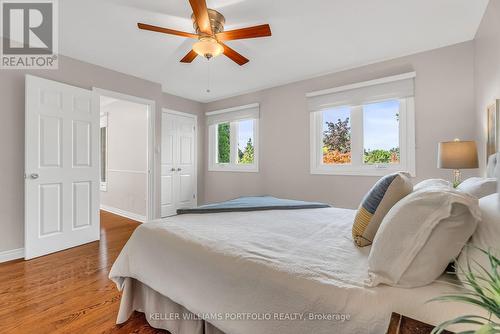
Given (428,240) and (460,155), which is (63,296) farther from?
(460,155)

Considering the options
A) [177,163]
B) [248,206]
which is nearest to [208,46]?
[248,206]

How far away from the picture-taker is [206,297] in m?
1.15

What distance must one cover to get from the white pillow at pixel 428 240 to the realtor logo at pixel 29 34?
2.95 m

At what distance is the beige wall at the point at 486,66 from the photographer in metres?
1.83

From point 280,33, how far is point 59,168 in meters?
2.94

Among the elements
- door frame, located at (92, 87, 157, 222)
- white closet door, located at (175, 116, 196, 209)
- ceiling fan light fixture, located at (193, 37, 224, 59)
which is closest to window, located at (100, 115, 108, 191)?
white closet door, located at (175, 116, 196, 209)

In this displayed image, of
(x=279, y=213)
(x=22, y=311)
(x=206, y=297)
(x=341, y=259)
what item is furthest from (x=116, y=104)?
(x=341, y=259)

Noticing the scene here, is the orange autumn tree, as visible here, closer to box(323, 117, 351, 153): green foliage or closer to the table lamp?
box(323, 117, 351, 153): green foliage

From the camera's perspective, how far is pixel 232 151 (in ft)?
15.6

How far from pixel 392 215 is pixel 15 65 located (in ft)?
12.6

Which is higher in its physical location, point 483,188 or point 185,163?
point 185,163

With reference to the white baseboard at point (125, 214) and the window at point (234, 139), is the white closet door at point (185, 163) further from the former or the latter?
the white baseboard at point (125, 214)

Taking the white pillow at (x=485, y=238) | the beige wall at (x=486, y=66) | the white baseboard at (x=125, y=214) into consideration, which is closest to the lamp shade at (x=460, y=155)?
the beige wall at (x=486, y=66)

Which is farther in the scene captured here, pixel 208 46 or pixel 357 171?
pixel 357 171
